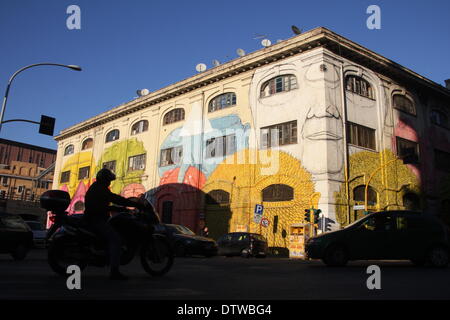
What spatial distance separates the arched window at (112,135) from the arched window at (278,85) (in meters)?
16.7

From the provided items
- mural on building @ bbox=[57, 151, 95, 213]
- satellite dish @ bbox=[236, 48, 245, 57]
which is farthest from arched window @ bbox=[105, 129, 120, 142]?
satellite dish @ bbox=[236, 48, 245, 57]

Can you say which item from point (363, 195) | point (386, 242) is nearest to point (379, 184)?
point (363, 195)

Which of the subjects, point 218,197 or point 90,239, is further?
point 218,197

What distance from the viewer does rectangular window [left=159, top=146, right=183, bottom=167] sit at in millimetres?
27719

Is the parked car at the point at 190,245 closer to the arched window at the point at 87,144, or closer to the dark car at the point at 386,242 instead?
the dark car at the point at 386,242

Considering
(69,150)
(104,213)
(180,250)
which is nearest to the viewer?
(104,213)

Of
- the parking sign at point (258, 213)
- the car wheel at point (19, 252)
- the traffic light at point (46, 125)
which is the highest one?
the traffic light at point (46, 125)

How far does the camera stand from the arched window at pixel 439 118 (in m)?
27.6

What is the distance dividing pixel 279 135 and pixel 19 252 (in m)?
15.2

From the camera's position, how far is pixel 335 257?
10.2 m

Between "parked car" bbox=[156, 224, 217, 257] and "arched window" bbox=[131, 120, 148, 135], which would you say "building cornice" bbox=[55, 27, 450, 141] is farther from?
"parked car" bbox=[156, 224, 217, 257]

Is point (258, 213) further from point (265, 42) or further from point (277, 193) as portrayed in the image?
point (265, 42)

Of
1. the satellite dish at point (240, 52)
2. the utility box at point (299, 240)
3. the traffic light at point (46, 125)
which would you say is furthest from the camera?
the satellite dish at point (240, 52)

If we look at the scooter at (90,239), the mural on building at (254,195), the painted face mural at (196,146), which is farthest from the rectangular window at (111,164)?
the scooter at (90,239)
